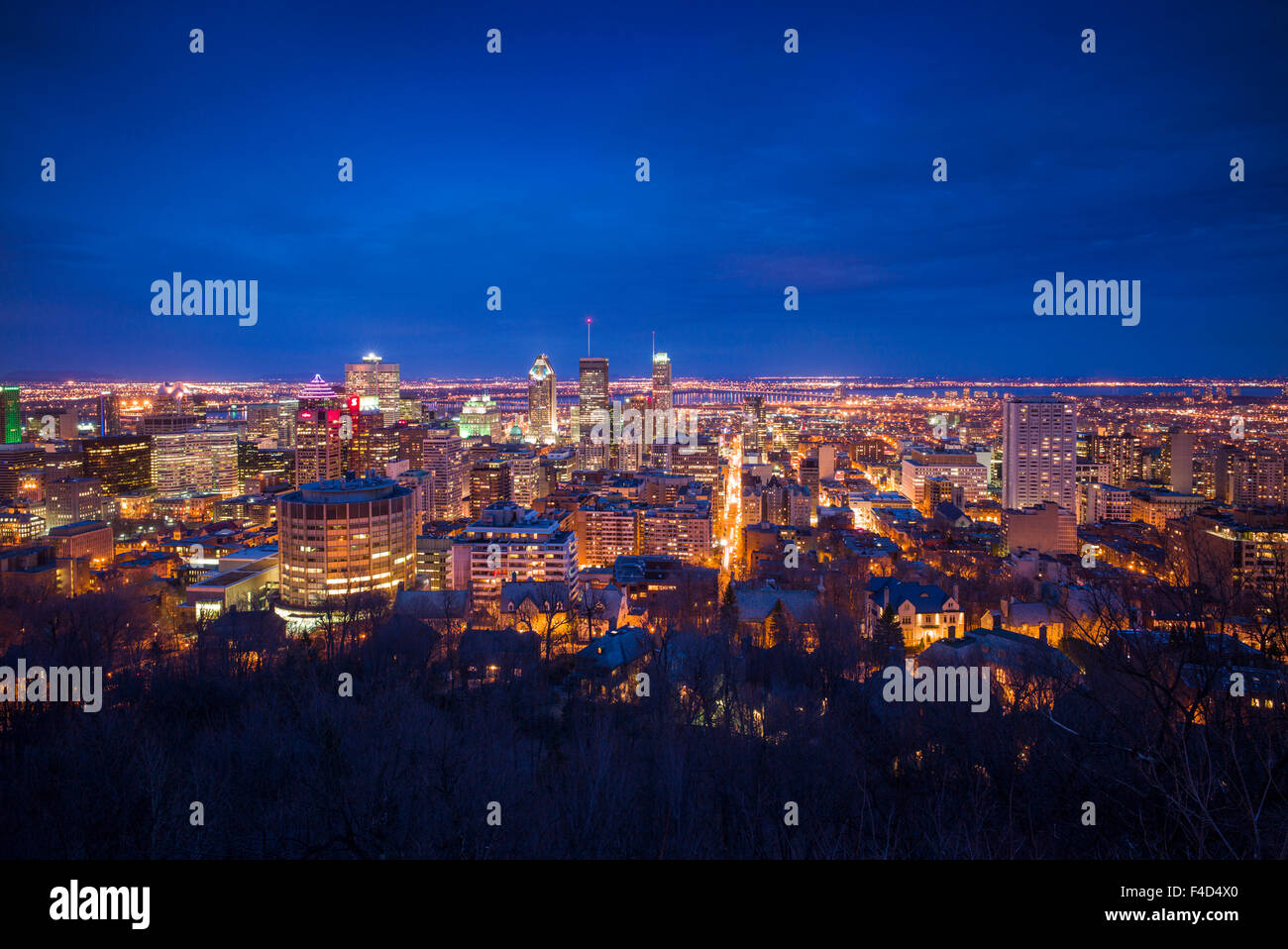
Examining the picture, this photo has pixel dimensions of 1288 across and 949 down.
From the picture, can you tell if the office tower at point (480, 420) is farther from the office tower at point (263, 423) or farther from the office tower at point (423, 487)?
the office tower at point (423, 487)

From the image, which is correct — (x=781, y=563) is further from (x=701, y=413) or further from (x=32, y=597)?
(x=701, y=413)

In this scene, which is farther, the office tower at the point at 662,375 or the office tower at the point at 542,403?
the office tower at the point at 662,375

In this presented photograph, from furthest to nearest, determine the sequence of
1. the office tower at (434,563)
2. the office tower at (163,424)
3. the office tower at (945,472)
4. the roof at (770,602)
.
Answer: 1. the office tower at (163,424)
2. the office tower at (945,472)
3. the office tower at (434,563)
4. the roof at (770,602)

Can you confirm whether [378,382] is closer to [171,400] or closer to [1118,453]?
[171,400]

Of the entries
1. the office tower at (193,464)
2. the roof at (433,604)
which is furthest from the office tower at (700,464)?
the roof at (433,604)

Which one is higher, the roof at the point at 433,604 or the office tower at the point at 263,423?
the office tower at the point at 263,423

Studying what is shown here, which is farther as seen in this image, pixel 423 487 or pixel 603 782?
pixel 423 487

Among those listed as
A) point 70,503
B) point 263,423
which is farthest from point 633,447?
point 70,503

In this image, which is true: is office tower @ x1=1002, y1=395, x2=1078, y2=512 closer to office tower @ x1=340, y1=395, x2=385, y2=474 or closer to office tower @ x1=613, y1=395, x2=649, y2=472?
office tower @ x1=613, y1=395, x2=649, y2=472
